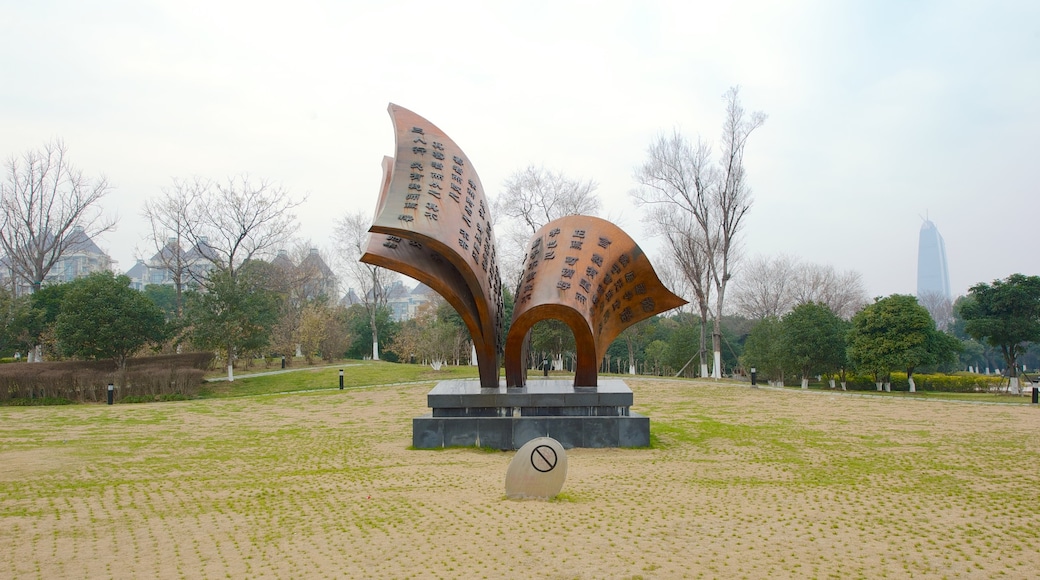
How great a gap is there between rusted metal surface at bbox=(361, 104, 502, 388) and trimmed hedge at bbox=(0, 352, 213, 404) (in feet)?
40.5

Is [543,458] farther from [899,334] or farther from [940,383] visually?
[940,383]

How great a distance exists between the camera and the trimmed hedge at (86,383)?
18.0m

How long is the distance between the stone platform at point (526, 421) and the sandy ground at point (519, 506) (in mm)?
365

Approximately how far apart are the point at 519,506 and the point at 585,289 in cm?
464

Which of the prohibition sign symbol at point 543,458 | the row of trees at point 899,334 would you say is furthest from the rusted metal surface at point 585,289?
the row of trees at point 899,334

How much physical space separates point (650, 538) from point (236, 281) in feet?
72.7

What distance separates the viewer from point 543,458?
20.2 feet

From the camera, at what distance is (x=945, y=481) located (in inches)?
278

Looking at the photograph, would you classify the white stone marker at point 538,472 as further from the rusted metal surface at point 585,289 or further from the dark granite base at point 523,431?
the rusted metal surface at point 585,289

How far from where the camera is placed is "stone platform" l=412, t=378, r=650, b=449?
30.9 feet

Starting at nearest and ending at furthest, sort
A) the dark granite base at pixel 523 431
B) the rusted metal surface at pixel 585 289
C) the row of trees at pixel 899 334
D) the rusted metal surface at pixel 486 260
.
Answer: the rusted metal surface at pixel 486 260
the dark granite base at pixel 523 431
the rusted metal surface at pixel 585 289
the row of trees at pixel 899 334

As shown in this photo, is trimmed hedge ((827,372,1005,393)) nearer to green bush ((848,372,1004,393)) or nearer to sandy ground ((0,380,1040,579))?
green bush ((848,372,1004,393))

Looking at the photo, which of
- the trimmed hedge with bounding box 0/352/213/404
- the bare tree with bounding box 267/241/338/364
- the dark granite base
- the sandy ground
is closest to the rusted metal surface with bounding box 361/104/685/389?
the dark granite base

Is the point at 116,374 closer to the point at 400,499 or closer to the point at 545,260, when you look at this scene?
the point at 545,260
